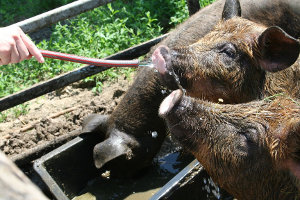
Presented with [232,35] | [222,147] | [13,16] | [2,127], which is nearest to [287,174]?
[222,147]

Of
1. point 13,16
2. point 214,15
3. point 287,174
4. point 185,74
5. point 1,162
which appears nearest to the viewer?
point 1,162

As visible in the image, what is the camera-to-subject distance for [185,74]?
13.5 ft

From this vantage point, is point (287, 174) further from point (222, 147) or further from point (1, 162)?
point (1, 162)

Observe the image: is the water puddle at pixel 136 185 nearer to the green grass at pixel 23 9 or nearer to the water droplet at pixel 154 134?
the water droplet at pixel 154 134

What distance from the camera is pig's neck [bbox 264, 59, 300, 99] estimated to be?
4.17 metres

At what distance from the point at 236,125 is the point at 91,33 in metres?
4.46

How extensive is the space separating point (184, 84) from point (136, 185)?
1.44 meters

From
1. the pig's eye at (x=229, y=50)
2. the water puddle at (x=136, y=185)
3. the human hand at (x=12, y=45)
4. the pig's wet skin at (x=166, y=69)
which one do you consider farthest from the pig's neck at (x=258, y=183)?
the water puddle at (x=136, y=185)

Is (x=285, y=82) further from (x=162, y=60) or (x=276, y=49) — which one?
(x=162, y=60)

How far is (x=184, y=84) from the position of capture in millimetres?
4152

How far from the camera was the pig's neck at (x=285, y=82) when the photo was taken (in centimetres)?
417

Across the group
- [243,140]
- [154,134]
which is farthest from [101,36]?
[243,140]

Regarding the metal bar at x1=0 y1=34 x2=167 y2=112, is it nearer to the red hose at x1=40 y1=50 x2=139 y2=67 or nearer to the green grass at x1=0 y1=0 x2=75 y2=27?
the red hose at x1=40 y1=50 x2=139 y2=67

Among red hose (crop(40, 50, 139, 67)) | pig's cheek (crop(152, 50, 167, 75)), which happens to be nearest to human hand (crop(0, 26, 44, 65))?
red hose (crop(40, 50, 139, 67))
